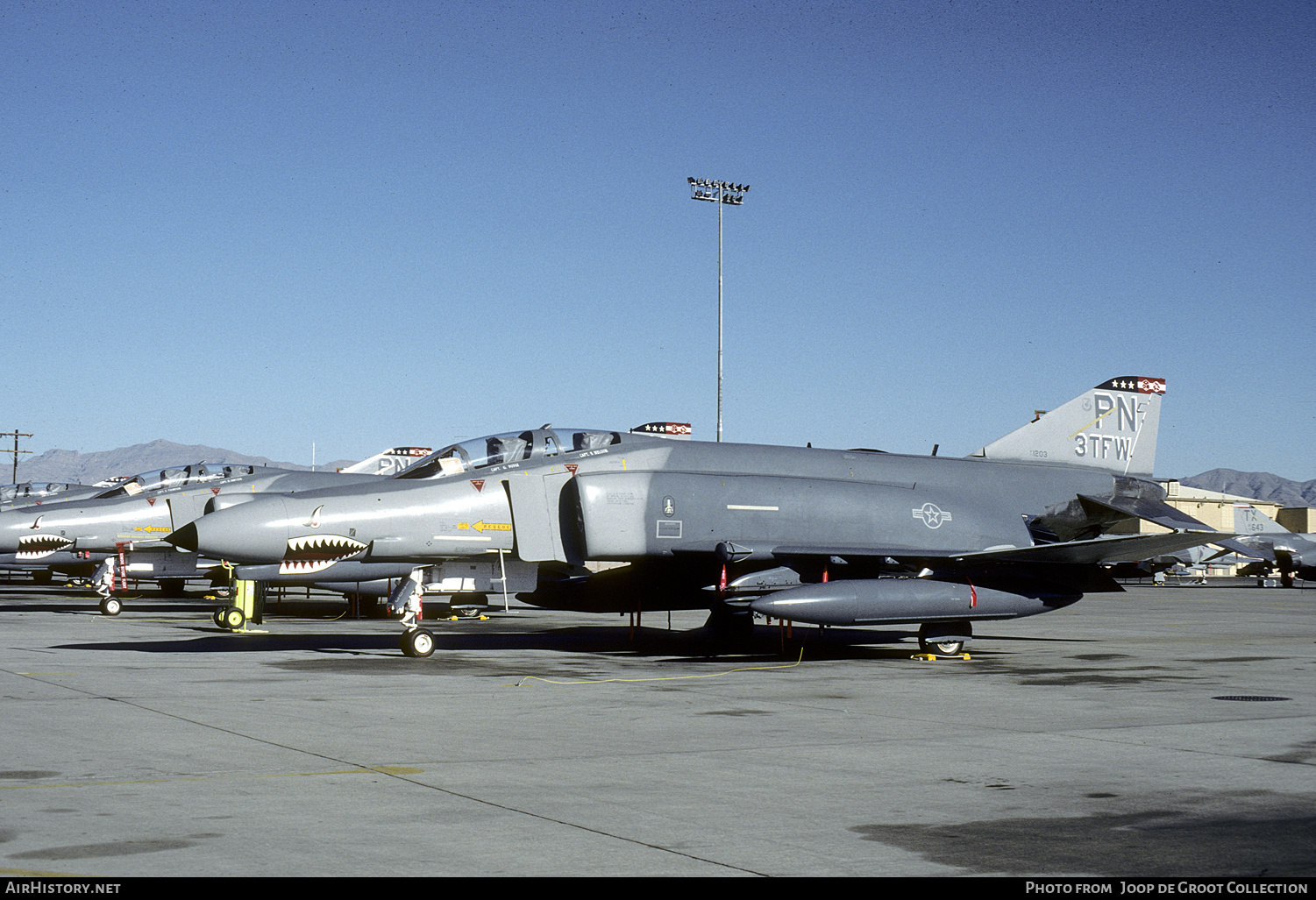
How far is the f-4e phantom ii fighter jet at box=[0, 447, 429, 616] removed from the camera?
901 inches

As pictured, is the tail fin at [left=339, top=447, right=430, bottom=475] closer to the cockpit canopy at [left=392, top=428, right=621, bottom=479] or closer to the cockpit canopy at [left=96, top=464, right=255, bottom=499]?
the cockpit canopy at [left=96, top=464, right=255, bottom=499]

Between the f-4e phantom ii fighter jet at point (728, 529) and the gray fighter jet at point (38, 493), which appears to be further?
the gray fighter jet at point (38, 493)

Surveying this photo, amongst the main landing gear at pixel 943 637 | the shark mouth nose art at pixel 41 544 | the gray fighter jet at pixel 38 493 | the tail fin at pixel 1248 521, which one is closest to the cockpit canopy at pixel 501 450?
the main landing gear at pixel 943 637

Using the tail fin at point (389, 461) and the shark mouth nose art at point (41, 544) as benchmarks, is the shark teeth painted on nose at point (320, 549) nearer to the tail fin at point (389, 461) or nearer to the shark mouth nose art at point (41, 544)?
the shark mouth nose art at point (41, 544)

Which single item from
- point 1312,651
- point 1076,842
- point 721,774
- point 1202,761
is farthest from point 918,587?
point 1076,842

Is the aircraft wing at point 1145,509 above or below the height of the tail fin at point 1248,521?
below

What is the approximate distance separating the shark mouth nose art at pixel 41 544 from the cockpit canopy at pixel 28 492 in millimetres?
10680

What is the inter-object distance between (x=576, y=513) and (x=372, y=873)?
10233 mm

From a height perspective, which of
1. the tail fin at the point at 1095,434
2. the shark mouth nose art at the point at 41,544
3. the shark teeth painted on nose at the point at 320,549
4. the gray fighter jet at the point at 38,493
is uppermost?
the tail fin at the point at 1095,434

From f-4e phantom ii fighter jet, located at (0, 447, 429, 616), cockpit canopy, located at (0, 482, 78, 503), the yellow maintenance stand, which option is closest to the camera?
the yellow maintenance stand

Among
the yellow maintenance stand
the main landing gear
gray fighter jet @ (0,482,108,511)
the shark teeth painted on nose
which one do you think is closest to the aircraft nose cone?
the shark teeth painted on nose

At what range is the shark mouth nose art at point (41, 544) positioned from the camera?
2295 centimetres

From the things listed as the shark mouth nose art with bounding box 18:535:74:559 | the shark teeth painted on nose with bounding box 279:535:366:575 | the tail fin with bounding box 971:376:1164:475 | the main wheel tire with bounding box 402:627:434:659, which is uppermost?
the tail fin with bounding box 971:376:1164:475

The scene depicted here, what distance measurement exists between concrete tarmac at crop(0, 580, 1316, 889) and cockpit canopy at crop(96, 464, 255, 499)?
9661mm
